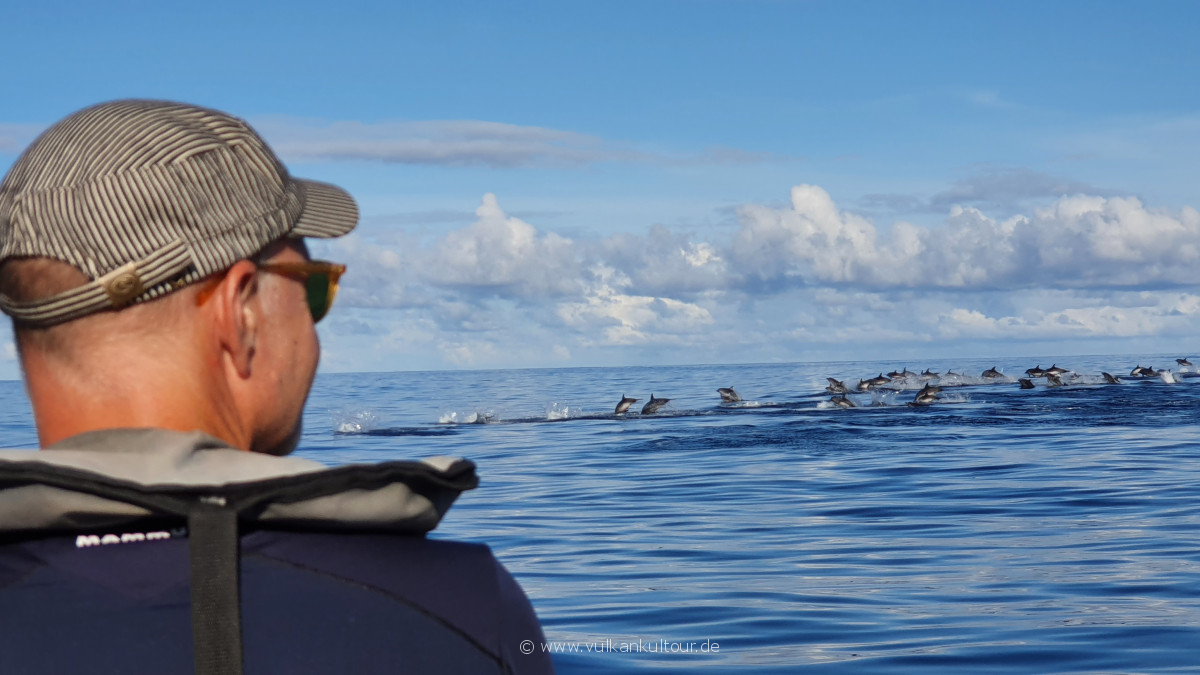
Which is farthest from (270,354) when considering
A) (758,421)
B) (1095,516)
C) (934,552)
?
(758,421)

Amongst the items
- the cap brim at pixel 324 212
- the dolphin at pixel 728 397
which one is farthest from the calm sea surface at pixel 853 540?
the dolphin at pixel 728 397

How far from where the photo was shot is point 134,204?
1810 mm

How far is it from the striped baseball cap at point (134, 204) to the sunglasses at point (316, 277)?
67mm

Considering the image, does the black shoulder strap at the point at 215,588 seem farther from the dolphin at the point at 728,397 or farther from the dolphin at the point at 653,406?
Result: the dolphin at the point at 728,397

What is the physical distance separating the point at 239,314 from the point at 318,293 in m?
0.26

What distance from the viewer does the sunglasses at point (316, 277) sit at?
199cm

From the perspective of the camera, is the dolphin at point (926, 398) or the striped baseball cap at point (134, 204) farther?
the dolphin at point (926, 398)

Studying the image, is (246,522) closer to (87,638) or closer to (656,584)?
(87,638)

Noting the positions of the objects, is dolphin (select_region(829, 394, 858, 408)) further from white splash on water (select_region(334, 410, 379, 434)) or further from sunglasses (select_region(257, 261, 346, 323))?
sunglasses (select_region(257, 261, 346, 323))

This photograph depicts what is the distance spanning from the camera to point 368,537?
1.81 metres

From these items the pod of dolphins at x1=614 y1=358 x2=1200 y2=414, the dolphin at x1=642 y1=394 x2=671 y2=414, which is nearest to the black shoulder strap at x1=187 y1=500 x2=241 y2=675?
the dolphin at x1=642 y1=394 x2=671 y2=414

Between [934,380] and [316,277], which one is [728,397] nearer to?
[934,380]

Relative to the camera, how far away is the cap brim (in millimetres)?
1986

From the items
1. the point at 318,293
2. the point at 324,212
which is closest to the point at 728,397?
the point at 318,293
